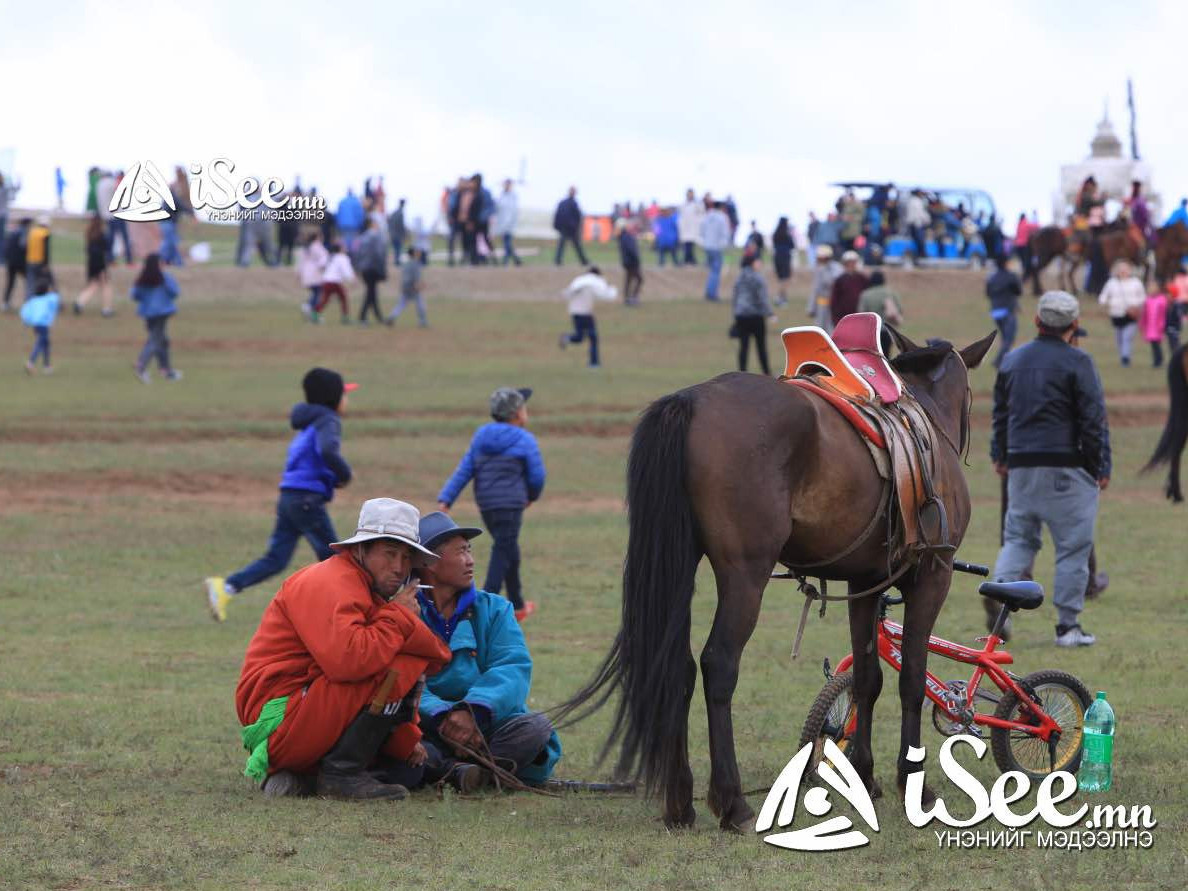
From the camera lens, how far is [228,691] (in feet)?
33.6

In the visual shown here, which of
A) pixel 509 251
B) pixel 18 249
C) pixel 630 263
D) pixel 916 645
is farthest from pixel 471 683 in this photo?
pixel 509 251

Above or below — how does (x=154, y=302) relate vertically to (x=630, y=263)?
below

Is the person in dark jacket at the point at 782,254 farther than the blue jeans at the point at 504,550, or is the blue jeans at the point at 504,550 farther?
the person in dark jacket at the point at 782,254

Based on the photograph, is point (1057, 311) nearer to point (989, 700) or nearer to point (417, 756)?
point (989, 700)

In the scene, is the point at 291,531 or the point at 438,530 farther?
the point at 291,531

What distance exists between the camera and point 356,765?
24.2ft

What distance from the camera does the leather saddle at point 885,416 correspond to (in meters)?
7.32

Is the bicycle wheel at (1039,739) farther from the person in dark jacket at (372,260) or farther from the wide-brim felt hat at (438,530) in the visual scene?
the person in dark jacket at (372,260)

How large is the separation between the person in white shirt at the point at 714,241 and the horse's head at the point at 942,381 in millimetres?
32707

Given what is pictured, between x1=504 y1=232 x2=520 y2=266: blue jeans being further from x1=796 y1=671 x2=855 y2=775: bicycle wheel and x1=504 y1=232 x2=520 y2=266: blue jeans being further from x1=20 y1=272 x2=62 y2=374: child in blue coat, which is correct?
x1=796 y1=671 x2=855 y2=775: bicycle wheel

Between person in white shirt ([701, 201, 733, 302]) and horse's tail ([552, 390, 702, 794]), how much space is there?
34.3 metres

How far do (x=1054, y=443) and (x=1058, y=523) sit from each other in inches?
20.1

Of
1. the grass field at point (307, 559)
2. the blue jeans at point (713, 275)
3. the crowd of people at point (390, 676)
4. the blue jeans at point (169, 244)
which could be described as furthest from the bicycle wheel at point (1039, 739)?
the blue jeans at point (169, 244)

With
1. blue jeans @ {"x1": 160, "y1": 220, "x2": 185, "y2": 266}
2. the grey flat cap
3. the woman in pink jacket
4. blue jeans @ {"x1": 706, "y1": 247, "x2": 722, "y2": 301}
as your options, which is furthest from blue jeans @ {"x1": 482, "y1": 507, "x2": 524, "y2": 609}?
blue jeans @ {"x1": 706, "y1": 247, "x2": 722, "y2": 301}
